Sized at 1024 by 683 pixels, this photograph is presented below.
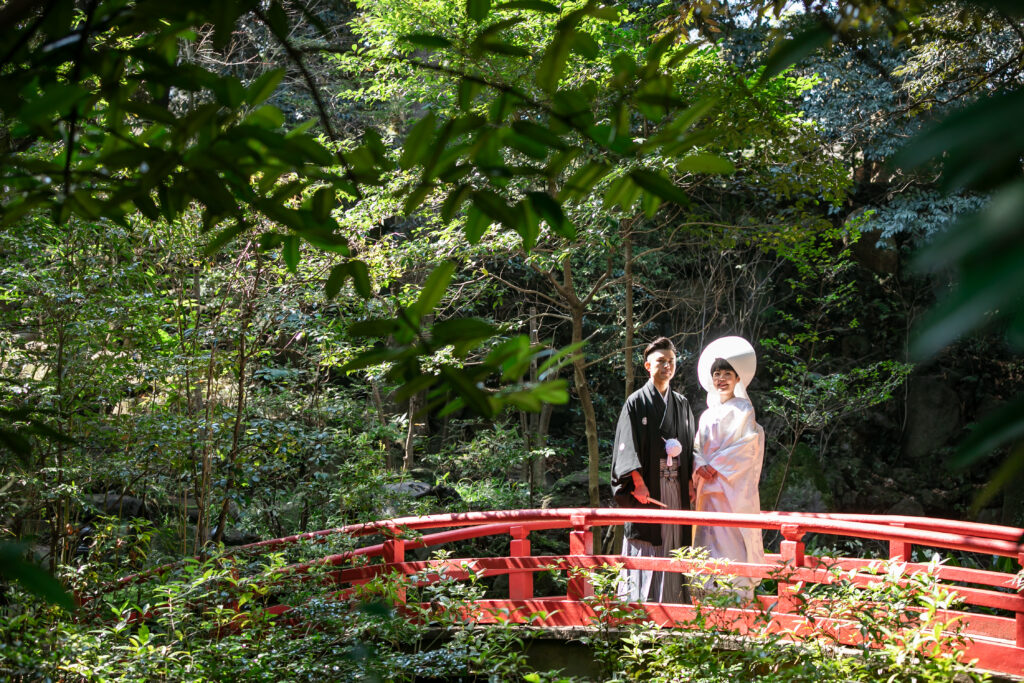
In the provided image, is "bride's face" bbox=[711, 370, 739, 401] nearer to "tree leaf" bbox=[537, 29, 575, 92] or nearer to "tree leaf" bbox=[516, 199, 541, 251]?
"tree leaf" bbox=[516, 199, 541, 251]

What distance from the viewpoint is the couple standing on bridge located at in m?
4.67

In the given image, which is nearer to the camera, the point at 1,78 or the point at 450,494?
the point at 1,78

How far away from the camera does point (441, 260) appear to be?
406 centimetres

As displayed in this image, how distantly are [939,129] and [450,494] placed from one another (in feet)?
26.4

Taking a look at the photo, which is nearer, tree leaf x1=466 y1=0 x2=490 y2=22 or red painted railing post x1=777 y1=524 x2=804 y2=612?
tree leaf x1=466 y1=0 x2=490 y2=22

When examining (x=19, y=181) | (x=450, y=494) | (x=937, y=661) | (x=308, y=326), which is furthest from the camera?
(x=450, y=494)

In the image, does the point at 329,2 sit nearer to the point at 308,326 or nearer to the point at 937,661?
the point at 308,326

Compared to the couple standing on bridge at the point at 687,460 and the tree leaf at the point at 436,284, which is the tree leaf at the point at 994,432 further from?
the couple standing on bridge at the point at 687,460

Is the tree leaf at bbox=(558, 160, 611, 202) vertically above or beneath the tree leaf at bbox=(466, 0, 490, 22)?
beneath

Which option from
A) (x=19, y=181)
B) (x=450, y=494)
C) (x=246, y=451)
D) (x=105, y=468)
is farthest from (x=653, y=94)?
(x=450, y=494)

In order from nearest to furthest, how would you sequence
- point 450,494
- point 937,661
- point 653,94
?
1. point 653,94
2. point 937,661
3. point 450,494

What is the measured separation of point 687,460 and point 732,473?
320mm

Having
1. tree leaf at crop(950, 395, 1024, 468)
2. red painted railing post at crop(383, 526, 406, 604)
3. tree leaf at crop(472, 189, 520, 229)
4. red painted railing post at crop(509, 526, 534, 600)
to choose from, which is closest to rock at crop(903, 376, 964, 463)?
red painted railing post at crop(509, 526, 534, 600)

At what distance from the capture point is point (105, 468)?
4.17 m
